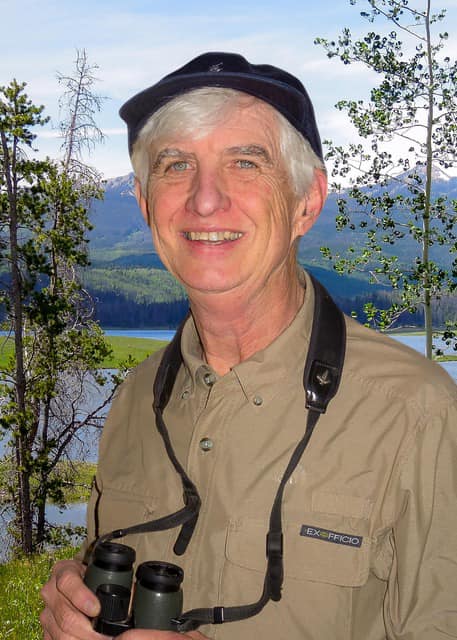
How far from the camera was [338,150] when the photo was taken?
15094 millimetres

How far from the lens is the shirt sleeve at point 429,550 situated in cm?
199

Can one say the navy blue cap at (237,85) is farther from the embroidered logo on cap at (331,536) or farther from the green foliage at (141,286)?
the green foliage at (141,286)

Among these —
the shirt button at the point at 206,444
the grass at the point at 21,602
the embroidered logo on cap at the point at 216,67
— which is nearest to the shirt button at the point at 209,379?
the shirt button at the point at 206,444

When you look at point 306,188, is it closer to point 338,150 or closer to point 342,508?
point 342,508

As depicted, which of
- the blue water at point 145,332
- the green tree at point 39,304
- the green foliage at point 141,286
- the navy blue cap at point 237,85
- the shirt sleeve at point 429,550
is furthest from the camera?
the green foliage at point 141,286

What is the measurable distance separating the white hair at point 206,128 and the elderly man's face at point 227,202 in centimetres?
2

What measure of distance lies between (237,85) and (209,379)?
962 millimetres

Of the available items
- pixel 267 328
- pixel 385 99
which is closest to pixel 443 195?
pixel 385 99

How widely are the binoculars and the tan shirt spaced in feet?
0.68

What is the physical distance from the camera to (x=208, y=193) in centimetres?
230

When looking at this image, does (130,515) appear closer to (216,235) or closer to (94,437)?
(216,235)

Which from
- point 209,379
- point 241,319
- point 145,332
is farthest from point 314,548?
point 145,332

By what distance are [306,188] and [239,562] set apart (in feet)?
4.06

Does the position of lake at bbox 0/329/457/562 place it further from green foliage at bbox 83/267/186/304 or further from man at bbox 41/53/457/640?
green foliage at bbox 83/267/186/304
